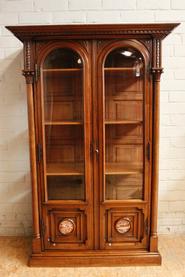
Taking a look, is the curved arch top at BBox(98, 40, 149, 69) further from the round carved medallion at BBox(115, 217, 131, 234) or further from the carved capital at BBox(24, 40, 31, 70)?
the round carved medallion at BBox(115, 217, 131, 234)

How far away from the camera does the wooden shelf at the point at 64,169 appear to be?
1.92m

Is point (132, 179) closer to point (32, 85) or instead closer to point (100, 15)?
point (32, 85)

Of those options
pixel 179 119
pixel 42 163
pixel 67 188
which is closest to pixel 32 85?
pixel 42 163

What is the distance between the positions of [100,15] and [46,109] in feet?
3.09

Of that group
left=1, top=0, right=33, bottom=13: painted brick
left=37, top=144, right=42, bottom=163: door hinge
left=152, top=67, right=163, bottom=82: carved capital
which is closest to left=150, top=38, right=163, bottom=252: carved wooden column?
left=152, top=67, right=163, bottom=82: carved capital

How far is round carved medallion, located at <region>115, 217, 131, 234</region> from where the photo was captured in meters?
1.95

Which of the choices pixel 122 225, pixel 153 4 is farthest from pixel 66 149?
pixel 153 4

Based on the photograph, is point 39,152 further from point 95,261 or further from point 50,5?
point 50,5

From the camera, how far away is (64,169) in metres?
1.97

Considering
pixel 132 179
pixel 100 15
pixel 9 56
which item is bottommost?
pixel 132 179

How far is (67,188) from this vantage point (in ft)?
6.43

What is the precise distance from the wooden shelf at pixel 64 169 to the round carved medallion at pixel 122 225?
47 centimetres

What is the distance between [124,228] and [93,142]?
2.30 feet

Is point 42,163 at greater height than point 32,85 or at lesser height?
lesser
